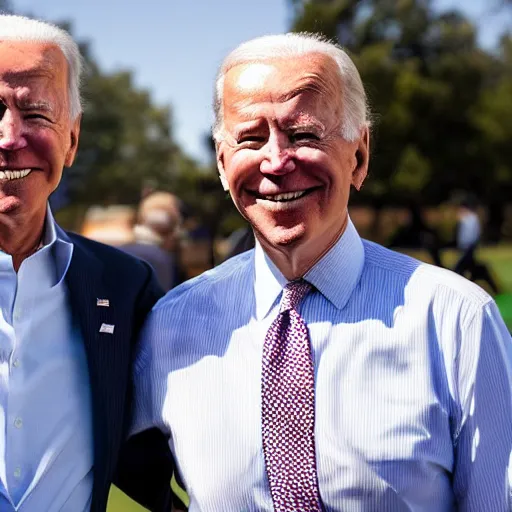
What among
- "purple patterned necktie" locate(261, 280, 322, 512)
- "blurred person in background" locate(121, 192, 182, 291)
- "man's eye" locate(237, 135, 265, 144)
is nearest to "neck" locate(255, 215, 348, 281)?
"purple patterned necktie" locate(261, 280, 322, 512)

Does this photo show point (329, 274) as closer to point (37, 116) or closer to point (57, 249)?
point (57, 249)

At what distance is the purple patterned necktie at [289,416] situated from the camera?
221 cm

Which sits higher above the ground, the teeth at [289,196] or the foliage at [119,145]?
the teeth at [289,196]

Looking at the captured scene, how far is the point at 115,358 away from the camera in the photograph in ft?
8.26

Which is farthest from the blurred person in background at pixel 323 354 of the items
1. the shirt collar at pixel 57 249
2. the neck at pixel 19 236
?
the neck at pixel 19 236

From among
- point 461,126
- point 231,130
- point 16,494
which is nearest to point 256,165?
point 231,130

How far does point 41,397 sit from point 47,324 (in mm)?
208

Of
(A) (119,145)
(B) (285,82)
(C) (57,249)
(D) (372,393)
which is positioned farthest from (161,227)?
(A) (119,145)

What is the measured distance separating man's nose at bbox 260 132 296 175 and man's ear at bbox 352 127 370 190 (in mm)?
262

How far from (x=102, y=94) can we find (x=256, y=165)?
52.3m

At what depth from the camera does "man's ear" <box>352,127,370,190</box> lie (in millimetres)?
2455

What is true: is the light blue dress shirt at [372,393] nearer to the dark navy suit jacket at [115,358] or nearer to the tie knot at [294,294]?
the tie knot at [294,294]

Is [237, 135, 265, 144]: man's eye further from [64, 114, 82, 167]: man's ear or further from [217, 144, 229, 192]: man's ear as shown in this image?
[64, 114, 82, 167]: man's ear

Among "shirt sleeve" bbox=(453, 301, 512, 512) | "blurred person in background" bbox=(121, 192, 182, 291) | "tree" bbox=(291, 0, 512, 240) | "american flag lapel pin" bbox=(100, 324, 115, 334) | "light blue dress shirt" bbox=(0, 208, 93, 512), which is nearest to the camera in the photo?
"shirt sleeve" bbox=(453, 301, 512, 512)
